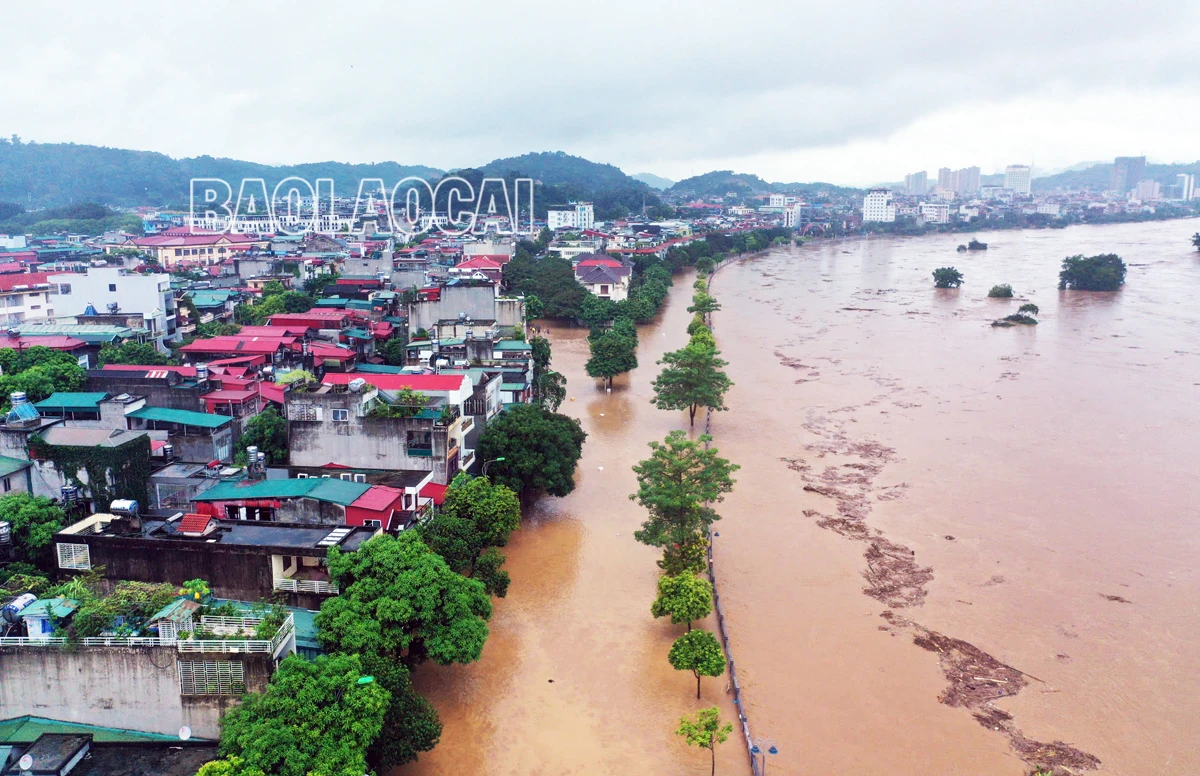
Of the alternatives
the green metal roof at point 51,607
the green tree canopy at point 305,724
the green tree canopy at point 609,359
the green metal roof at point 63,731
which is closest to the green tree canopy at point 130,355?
the green tree canopy at point 609,359

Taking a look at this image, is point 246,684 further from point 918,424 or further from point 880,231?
point 880,231

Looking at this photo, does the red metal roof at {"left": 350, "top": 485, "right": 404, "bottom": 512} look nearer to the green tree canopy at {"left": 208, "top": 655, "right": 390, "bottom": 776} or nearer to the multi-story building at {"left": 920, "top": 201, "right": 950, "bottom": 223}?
the green tree canopy at {"left": 208, "top": 655, "right": 390, "bottom": 776}

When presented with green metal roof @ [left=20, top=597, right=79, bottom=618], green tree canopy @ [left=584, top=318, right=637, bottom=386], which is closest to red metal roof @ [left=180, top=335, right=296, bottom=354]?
green tree canopy @ [left=584, top=318, right=637, bottom=386]

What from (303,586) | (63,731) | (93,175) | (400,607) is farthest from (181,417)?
(93,175)

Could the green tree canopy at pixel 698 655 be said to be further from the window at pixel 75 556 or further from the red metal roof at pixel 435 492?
the window at pixel 75 556

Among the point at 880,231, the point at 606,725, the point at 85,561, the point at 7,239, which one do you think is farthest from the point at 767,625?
the point at 880,231

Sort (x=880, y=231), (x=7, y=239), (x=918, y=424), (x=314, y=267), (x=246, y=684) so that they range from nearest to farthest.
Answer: (x=246, y=684)
(x=918, y=424)
(x=314, y=267)
(x=7, y=239)
(x=880, y=231)
